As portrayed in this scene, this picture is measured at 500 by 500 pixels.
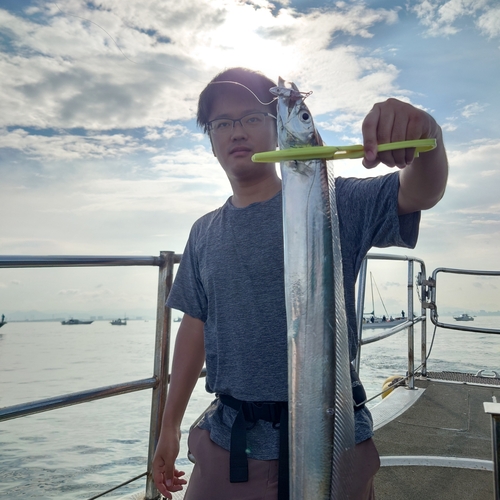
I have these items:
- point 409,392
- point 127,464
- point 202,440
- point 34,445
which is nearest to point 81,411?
point 34,445

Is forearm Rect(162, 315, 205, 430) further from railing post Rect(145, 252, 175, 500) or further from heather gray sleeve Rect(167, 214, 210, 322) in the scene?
railing post Rect(145, 252, 175, 500)

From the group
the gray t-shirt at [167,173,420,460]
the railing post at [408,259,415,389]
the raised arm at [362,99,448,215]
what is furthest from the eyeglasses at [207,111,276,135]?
the railing post at [408,259,415,389]

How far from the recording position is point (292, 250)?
2.84 feet

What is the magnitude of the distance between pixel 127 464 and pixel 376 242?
5.95 metres

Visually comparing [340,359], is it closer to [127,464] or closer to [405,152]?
[405,152]

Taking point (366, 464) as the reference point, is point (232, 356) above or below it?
above

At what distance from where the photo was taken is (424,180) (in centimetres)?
110

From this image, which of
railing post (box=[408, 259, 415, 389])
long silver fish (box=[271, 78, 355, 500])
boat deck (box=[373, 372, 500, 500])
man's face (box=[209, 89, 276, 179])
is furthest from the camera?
railing post (box=[408, 259, 415, 389])

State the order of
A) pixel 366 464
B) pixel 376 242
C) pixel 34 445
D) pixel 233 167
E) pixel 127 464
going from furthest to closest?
pixel 34 445, pixel 127 464, pixel 233 167, pixel 376 242, pixel 366 464

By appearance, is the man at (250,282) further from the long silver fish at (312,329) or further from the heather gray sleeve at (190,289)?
the long silver fish at (312,329)

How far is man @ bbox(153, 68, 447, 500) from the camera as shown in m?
1.16

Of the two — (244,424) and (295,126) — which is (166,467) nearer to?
(244,424)

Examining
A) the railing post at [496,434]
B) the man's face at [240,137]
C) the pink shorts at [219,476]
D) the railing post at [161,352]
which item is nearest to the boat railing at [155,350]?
the railing post at [161,352]

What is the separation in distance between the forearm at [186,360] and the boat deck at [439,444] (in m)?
1.44
